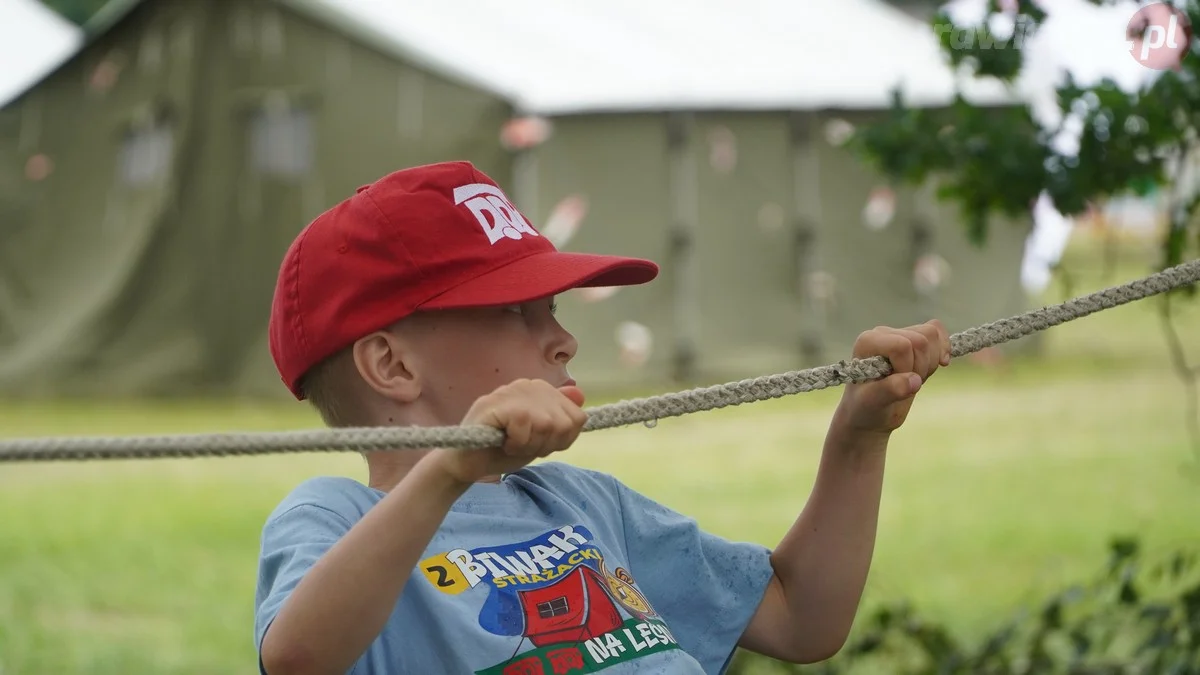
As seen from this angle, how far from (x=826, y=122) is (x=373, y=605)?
8936 mm

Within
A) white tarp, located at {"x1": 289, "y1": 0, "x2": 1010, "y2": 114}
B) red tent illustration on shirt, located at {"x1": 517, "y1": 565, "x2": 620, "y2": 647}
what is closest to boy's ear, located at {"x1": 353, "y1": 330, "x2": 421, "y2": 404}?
red tent illustration on shirt, located at {"x1": 517, "y1": 565, "x2": 620, "y2": 647}

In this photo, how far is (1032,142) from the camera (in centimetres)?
286

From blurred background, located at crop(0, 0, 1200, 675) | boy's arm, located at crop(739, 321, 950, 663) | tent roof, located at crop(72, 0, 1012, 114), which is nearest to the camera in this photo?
boy's arm, located at crop(739, 321, 950, 663)

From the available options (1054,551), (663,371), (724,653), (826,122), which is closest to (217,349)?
(663,371)

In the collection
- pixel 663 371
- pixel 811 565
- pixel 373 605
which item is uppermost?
pixel 373 605

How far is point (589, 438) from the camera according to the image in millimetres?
7492

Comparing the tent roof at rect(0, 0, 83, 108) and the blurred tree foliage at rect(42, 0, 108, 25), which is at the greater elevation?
the tent roof at rect(0, 0, 83, 108)

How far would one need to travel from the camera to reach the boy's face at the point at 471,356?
162 centimetres

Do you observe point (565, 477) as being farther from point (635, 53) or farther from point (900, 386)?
point (635, 53)

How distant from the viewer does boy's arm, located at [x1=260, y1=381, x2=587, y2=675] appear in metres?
1.32

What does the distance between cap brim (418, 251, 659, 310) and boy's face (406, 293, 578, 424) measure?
0.12 ft

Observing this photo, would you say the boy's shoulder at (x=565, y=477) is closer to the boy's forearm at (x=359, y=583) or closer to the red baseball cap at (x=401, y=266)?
the red baseball cap at (x=401, y=266)

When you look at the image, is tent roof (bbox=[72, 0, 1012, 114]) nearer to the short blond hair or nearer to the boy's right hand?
the short blond hair

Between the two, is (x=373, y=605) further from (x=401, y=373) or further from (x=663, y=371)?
(x=663, y=371)
